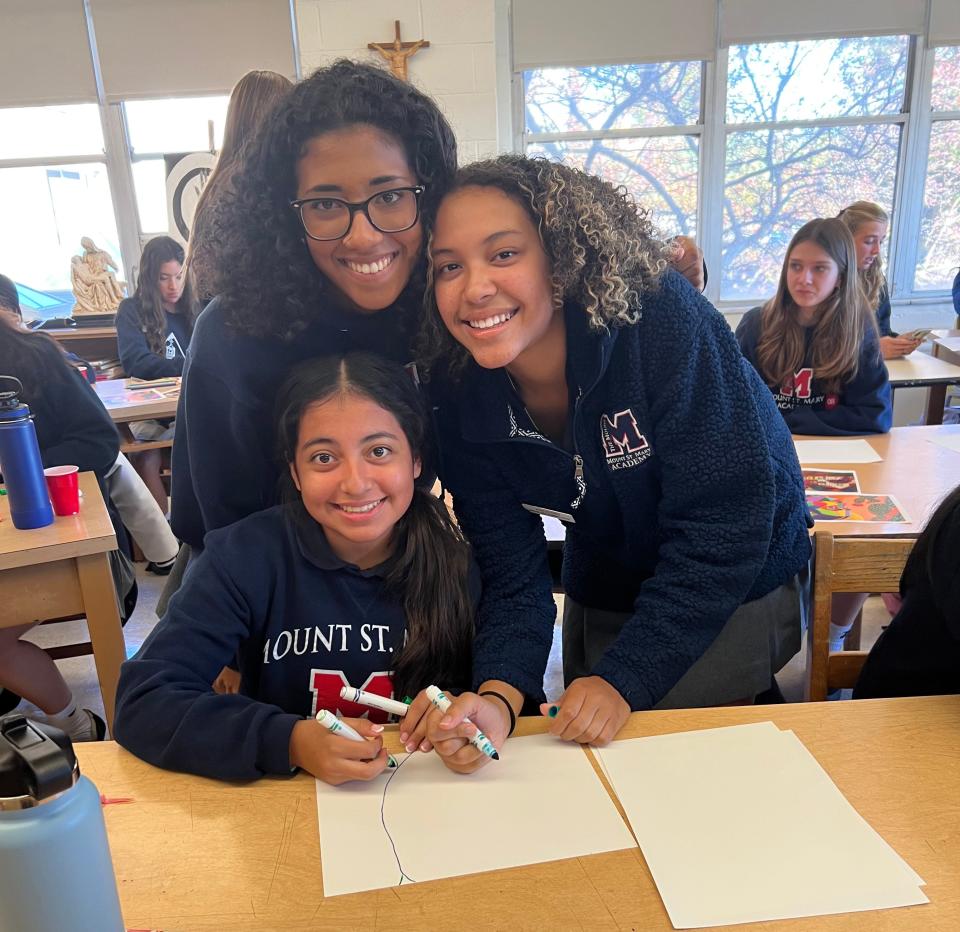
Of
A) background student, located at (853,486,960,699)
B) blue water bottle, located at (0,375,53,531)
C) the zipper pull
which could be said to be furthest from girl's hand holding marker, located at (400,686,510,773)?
blue water bottle, located at (0,375,53,531)

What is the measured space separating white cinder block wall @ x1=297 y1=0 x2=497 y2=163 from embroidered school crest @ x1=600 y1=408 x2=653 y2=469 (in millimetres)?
3780

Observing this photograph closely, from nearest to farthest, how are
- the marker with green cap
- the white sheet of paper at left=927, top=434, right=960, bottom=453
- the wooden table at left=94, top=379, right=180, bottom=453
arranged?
1. the marker with green cap
2. the white sheet of paper at left=927, top=434, right=960, bottom=453
3. the wooden table at left=94, top=379, right=180, bottom=453

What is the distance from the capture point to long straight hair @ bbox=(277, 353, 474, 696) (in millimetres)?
1188

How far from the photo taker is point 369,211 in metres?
1.16

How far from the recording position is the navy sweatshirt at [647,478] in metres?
1.10

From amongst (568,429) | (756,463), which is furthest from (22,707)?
(756,463)

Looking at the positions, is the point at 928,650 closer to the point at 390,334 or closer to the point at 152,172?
the point at 390,334

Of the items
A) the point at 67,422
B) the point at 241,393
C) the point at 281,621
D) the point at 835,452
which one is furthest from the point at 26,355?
the point at 835,452

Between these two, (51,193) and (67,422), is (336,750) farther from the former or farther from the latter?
(51,193)

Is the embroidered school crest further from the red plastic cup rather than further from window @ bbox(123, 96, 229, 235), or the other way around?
window @ bbox(123, 96, 229, 235)

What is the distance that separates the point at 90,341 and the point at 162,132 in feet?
4.88

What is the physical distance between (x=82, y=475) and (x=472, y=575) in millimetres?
1407

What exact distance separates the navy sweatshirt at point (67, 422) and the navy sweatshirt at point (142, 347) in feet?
5.28

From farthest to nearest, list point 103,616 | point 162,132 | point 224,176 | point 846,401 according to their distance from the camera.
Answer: point 162,132 → point 846,401 → point 103,616 → point 224,176
